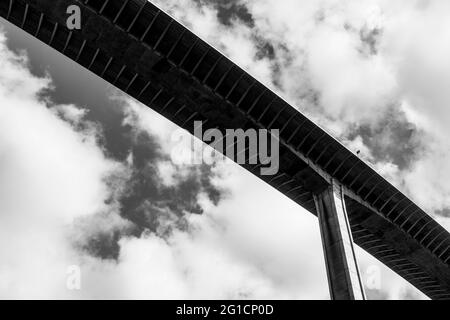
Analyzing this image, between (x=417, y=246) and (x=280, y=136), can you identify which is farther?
(x=417, y=246)

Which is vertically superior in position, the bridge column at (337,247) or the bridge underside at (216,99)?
the bridge underside at (216,99)

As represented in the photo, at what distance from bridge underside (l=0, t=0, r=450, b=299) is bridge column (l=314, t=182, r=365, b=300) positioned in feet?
4.15

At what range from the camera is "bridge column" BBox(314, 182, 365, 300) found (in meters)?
27.4

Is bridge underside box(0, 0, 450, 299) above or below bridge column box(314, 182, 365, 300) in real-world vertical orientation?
above

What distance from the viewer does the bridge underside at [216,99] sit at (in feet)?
78.7

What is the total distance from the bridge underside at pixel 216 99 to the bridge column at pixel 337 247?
49.8 inches

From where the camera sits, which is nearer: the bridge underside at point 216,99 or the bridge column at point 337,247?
the bridge underside at point 216,99

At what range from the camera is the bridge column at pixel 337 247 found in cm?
2739

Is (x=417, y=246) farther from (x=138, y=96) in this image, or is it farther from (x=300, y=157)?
(x=138, y=96)

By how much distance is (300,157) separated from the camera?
31156 millimetres

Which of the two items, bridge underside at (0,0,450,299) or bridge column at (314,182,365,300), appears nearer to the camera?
bridge underside at (0,0,450,299)
